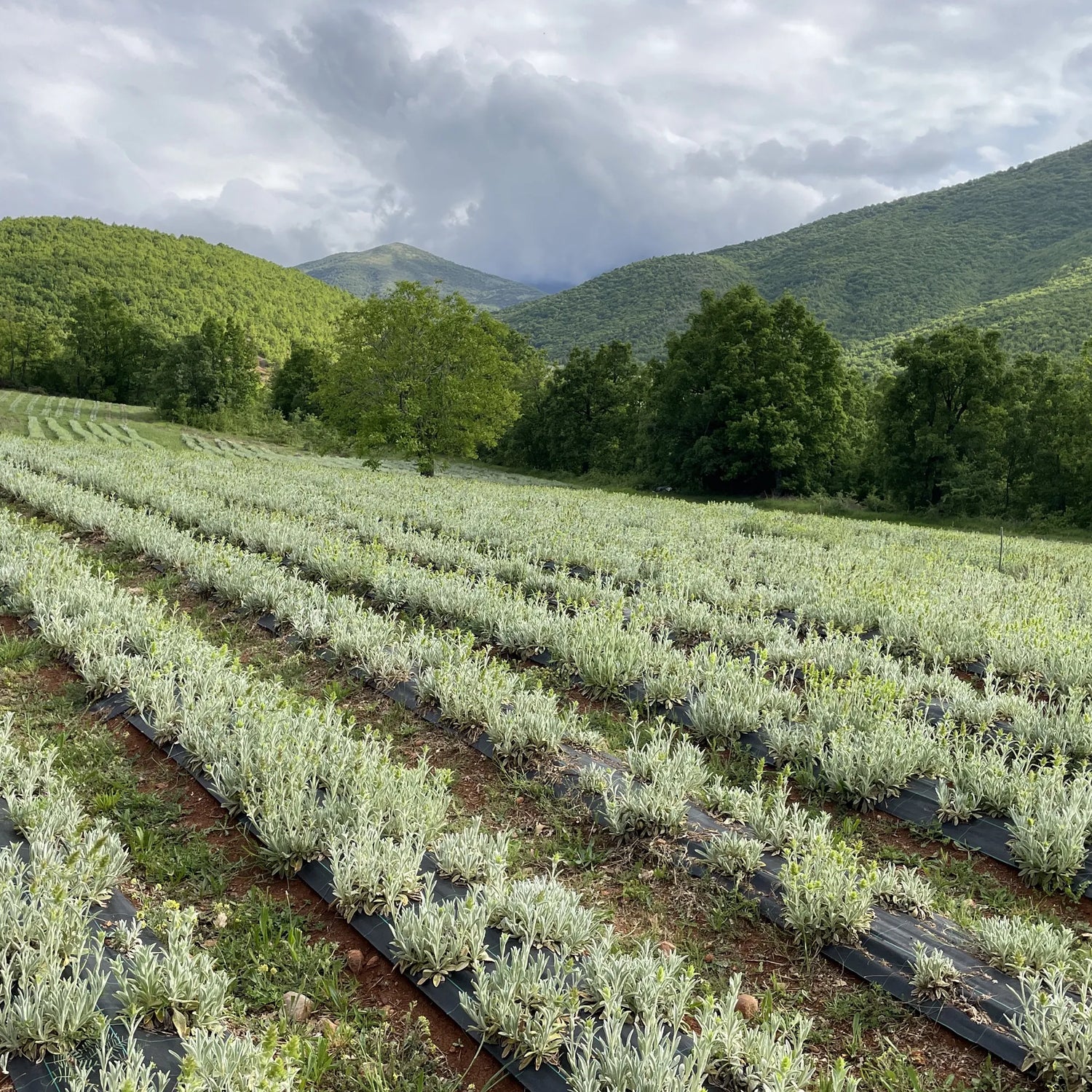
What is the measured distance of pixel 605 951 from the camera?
109 inches

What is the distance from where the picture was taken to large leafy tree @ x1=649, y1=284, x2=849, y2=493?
35219 mm

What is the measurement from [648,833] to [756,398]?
34659mm

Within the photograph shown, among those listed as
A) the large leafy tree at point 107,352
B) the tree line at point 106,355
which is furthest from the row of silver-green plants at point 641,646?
the large leafy tree at point 107,352

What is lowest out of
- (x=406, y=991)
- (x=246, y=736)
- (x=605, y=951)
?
(x=406, y=991)

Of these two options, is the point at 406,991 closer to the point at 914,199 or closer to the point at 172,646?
the point at 172,646

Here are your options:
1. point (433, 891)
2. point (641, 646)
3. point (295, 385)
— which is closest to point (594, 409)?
point (295, 385)

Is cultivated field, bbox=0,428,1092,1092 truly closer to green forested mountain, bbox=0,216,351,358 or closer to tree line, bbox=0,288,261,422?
tree line, bbox=0,288,261,422

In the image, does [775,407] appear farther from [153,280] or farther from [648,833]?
[153,280]

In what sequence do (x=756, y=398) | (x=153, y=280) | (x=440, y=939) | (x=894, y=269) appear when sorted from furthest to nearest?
(x=153, y=280) < (x=894, y=269) < (x=756, y=398) < (x=440, y=939)

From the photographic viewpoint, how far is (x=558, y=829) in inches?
158

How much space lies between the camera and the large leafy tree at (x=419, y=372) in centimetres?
2922

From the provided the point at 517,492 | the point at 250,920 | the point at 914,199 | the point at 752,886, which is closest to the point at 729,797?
the point at 752,886

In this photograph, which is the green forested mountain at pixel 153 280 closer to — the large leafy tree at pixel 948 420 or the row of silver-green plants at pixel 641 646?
the large leafy tree at pixel 948 420

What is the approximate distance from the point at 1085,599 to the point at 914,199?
14035 centimetres
